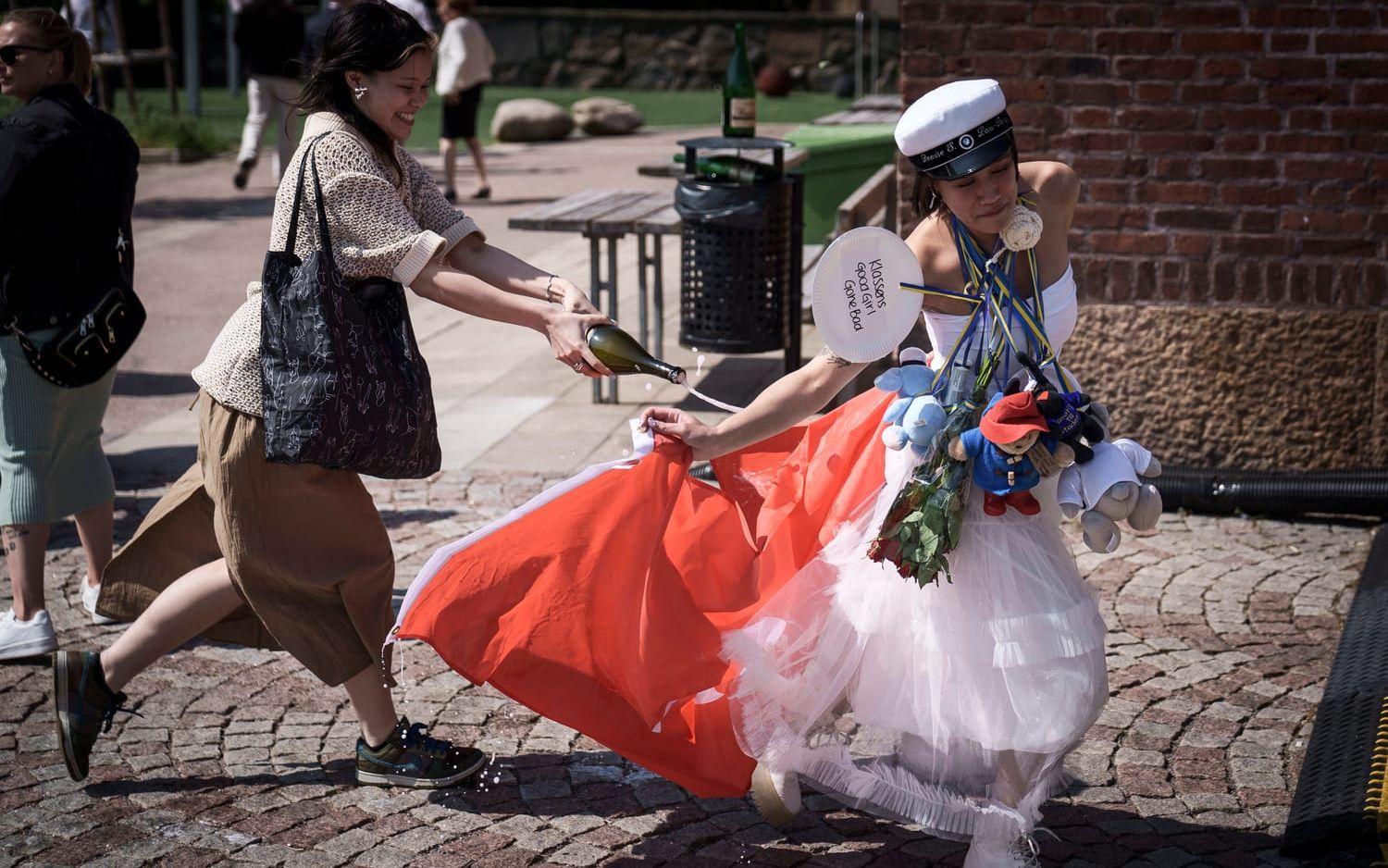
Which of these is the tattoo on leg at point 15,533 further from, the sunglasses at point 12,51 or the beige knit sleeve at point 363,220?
the beige knit sleeve at point 363,220

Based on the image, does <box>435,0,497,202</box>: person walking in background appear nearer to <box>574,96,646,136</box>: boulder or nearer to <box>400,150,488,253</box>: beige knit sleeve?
<box>574,96,646,136</box>: boulder

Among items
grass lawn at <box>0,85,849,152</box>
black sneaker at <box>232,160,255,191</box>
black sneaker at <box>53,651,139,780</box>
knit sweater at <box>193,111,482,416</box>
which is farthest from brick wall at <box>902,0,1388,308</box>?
grass lawn at <box>0,85,849,152</box>

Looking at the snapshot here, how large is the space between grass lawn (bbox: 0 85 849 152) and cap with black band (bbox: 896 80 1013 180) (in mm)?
16328

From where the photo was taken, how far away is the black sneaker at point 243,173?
1493 centimetres

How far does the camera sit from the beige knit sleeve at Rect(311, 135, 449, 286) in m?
3.54

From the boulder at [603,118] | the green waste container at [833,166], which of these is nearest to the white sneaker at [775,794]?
the green waste container at [833,166]

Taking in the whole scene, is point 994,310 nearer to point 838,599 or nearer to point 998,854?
point 838,599

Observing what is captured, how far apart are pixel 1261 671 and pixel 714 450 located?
220cm

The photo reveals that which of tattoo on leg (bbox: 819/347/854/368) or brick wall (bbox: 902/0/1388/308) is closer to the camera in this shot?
tattoo on leg (bbox: 819/347/854/368)

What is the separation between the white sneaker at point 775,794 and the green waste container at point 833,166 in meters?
6.53

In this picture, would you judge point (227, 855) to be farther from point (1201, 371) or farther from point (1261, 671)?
point (1201, 371)

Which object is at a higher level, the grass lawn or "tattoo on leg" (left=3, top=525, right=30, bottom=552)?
"tattoo on leg" (left=3, top=525, right=30, bottom=552)

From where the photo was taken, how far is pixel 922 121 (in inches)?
126

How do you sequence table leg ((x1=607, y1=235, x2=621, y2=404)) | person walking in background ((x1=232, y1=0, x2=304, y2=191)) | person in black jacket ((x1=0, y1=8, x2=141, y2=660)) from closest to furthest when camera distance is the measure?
person in black jacket ((x1=0, y1=8, x2=141, y2=660))
table leg ((x1=607, y1=235, x2=621, y2=404))
person walking in background ((x1=232, y1=0, x2=304, y2=191))
